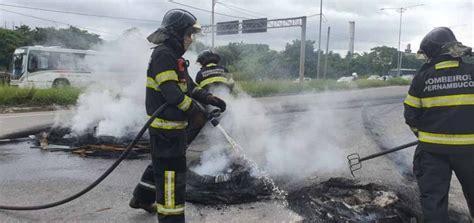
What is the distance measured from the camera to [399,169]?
5.13m

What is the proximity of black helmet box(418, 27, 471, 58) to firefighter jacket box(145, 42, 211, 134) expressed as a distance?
1878mm

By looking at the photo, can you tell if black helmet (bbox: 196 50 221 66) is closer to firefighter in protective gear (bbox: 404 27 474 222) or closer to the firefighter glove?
the firefighter glove

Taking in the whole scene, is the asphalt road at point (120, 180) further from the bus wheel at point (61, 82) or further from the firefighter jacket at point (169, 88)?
the bus wheel at point (61, 82)

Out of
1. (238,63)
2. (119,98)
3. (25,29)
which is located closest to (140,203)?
(119,98)

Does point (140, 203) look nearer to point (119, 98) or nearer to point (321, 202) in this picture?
point (321, 202)

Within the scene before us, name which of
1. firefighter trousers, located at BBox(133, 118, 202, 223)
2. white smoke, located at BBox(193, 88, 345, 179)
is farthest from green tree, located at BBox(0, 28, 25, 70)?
firefighter trousers, located at BBox(133, 118, 202, 223)

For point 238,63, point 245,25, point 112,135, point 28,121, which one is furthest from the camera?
point 245,25

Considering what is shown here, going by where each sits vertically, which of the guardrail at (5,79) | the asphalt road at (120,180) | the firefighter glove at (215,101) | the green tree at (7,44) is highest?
the green tree at (7,44)

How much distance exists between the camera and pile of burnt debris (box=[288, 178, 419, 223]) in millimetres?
3355

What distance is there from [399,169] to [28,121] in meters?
8.68

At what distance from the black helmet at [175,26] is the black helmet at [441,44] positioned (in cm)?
184

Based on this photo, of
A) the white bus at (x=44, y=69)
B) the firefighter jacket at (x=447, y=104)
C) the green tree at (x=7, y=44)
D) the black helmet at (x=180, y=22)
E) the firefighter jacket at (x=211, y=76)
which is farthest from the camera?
the green tree at (x=7, y=44)

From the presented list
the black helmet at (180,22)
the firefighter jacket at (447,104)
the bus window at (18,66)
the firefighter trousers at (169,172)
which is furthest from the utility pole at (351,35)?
the firefighter trousers at (169,172)

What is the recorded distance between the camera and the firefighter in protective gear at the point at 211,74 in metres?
5.66
